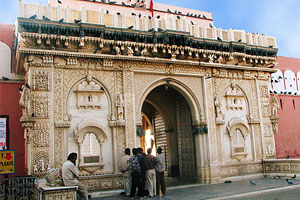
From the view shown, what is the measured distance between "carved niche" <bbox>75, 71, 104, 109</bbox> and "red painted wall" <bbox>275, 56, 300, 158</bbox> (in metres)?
10.3

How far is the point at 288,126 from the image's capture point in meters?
17.4

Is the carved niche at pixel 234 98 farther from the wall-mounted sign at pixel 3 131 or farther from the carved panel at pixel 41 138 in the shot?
the wall-mounted sign at pixel 3 131

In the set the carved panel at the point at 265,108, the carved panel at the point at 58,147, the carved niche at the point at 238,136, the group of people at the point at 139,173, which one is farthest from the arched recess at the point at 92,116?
the carved panel at the point at 265,108

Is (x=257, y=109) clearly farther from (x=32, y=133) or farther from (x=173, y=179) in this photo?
(x=32, y=133)

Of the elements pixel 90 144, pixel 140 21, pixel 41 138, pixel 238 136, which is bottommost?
pixel 90 144

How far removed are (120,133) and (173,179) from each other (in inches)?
166

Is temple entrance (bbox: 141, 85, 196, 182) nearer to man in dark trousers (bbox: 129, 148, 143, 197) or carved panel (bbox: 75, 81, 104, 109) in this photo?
carved panel (bbox: 75, 81, 104, 109)

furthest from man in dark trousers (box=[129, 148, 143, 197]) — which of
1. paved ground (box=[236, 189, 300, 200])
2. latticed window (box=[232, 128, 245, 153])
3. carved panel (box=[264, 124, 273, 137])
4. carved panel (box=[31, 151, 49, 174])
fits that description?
carved panel (box=[264, 124, 273, 137])

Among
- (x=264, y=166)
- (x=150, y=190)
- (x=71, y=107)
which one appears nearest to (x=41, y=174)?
(x=71, y=107)

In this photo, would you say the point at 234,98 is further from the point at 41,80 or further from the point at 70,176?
the point at 70,176

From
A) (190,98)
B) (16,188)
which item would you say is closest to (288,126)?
(190,98)

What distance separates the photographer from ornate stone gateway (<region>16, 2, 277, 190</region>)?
1041 cm

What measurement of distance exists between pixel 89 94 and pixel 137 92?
70.3 inches

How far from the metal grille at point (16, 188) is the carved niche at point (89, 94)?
3.07 meters
